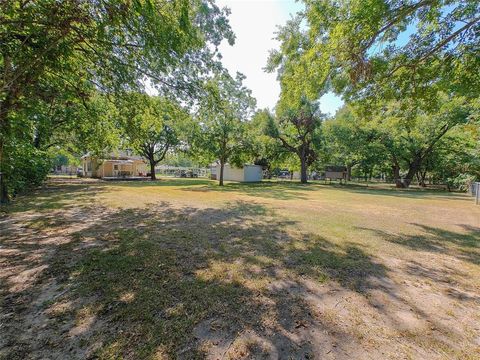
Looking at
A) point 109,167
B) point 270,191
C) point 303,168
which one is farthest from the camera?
point 109,167

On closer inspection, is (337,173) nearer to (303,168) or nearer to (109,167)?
(303,168)

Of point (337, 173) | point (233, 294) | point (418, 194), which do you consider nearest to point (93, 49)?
point (233, 294)

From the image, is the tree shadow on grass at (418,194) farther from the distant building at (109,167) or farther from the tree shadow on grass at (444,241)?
the distant building at (109,167)

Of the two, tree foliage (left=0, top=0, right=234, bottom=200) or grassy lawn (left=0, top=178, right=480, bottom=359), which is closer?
grassy lawn (left=0, top=178, right=480, bottom=359)

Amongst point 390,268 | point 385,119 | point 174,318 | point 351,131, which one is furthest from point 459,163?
point 174,318

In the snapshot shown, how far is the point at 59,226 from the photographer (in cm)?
528

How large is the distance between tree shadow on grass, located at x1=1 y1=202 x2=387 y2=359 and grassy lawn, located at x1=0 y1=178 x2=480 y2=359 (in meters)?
0.01

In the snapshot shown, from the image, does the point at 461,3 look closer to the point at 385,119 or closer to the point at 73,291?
the point at 385,119

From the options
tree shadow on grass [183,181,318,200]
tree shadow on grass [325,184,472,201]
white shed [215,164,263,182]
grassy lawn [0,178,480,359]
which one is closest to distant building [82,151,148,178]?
white shed [215,164,263,182]

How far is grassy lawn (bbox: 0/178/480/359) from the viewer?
186 centimetres

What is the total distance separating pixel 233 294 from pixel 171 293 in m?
0.73

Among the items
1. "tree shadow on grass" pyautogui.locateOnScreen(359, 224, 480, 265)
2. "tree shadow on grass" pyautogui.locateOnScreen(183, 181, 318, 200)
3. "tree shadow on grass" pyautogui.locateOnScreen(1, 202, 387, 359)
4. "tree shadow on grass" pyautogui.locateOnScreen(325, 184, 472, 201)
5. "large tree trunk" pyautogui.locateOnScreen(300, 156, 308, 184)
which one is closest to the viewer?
"tree shadow on grass" pyautogui.locateOnScreen(1, 202, 387, 359)

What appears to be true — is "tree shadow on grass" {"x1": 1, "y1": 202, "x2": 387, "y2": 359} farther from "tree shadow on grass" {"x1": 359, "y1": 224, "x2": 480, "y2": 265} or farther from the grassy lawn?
"tree shadow on grass" {"x1": 359, "y1": 224, "x2": 480, "y2": 265}

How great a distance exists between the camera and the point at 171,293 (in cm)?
260
